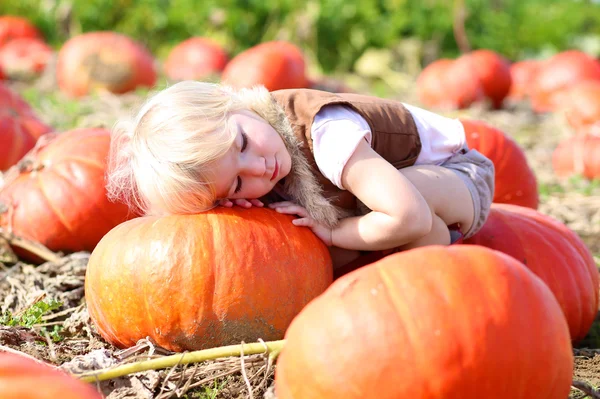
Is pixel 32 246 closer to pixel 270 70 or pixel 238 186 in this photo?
pixel 238 186

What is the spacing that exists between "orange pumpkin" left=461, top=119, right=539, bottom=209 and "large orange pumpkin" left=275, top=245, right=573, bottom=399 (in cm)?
216

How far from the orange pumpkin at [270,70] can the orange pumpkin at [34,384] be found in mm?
6103

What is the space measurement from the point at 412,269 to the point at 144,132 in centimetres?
130

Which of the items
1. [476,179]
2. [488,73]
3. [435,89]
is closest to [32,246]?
[476,179]

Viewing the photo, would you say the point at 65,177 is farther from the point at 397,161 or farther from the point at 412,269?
the point at 412,269

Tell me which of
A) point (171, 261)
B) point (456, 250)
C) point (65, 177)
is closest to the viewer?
point (456, 250)

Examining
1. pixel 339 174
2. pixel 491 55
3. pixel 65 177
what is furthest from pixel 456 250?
pixel 491 55

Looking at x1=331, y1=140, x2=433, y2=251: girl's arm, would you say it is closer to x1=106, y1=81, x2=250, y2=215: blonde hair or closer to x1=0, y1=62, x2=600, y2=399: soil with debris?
x1=106, y1=81, x2=250, y2=215: blonde hair

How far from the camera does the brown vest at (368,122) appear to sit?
3059mm

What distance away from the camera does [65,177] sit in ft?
12.8

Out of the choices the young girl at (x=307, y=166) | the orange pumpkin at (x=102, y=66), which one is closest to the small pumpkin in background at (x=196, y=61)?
the orange pumpkin at (x=102, y=66)

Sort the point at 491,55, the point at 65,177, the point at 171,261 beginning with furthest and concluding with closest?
the point at 491,55 < the point at 65,177 < the point at 171,261

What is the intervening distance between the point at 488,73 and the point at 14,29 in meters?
7.14

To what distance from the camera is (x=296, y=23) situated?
38.2 ft
